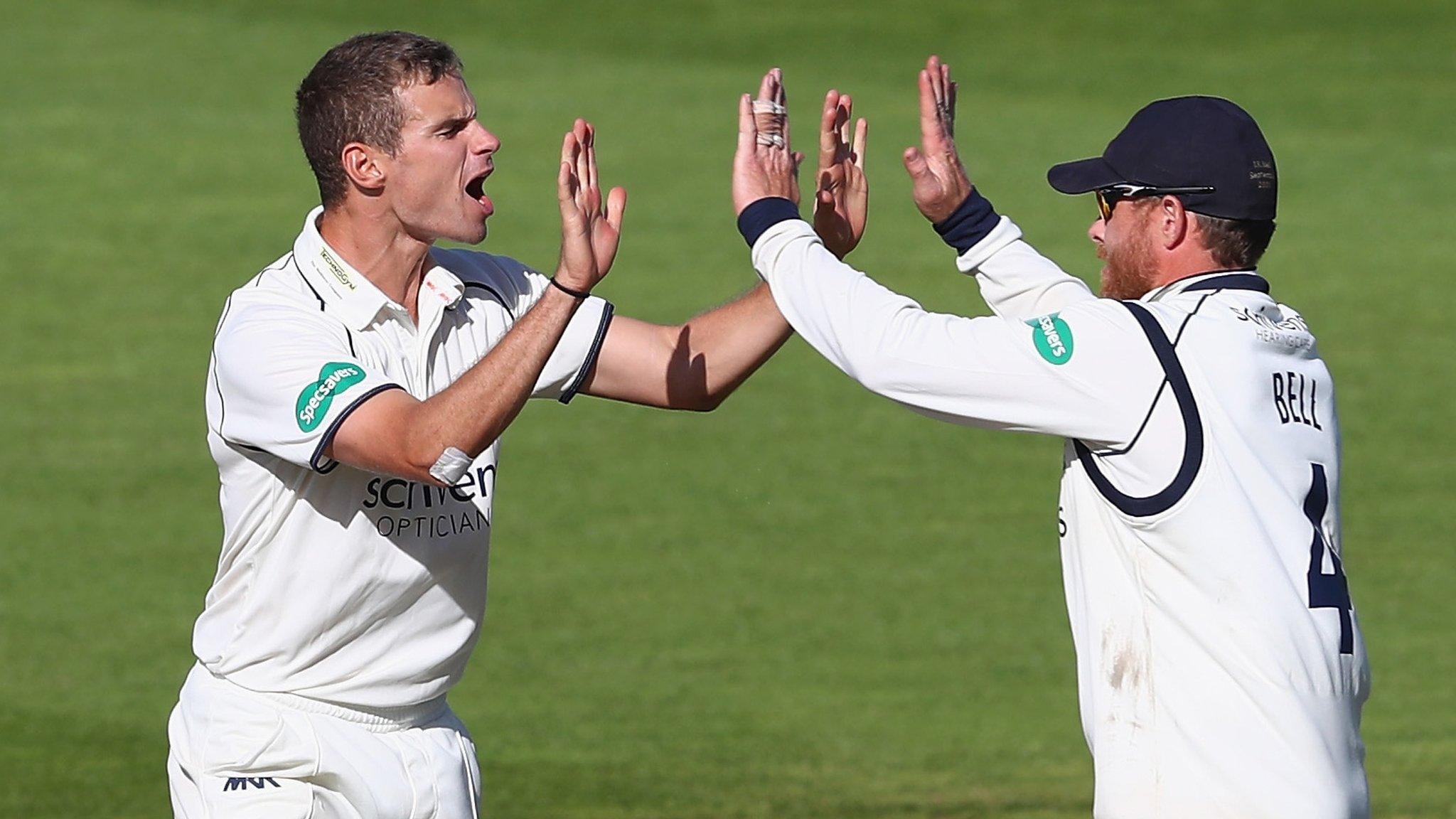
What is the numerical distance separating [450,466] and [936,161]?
55.6 inches

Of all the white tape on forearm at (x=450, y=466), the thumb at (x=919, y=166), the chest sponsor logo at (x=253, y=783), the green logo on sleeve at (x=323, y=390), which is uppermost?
the thumb at (x=919, y=166)

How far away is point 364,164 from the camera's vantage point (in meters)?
4.70

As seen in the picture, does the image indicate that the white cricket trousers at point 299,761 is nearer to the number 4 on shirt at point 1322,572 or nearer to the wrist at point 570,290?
the wrist at point 570,290

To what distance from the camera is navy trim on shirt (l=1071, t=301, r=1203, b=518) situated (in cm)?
400

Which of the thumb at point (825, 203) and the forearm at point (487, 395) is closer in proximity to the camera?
the forearm at point (487, 395)

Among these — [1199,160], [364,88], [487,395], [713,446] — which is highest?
[364,88]

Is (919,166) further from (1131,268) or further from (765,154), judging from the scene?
(1131,268)

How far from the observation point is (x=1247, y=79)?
22.0 metres

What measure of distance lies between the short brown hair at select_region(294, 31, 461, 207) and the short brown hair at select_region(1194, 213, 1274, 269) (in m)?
1.69

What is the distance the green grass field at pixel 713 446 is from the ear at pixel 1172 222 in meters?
4.16

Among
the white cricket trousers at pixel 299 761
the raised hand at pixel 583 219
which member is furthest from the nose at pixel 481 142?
the white cricket trousers at pixel 299 761

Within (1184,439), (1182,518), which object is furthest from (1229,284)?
(1182,518)

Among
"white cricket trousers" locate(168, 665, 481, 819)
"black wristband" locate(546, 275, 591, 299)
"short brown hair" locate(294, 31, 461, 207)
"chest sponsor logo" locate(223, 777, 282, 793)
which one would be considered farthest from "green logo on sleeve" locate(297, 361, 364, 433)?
"chest sponsor logo" locate(223, 777, 282, 793)

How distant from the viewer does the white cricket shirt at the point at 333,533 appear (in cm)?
454
